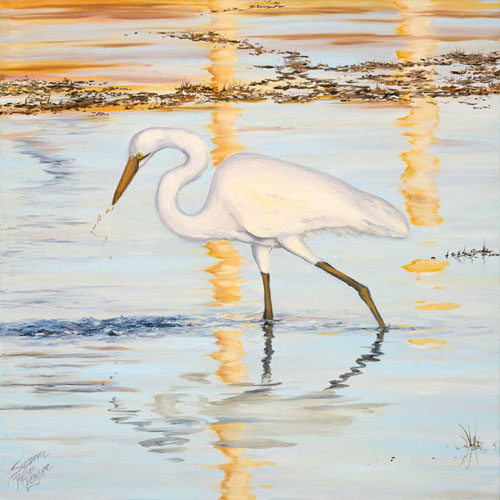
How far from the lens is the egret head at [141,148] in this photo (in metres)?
5.00

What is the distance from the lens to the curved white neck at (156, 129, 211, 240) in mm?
4926

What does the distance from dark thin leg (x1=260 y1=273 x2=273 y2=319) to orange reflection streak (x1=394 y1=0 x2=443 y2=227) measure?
0.76 m

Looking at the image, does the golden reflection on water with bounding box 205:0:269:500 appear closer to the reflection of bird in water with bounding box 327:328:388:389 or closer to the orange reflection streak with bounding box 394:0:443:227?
the reflection of bird in water with bounding box 327:328:388:389

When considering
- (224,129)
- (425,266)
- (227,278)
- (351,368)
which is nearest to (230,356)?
(351,368)

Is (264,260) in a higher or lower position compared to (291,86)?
lower

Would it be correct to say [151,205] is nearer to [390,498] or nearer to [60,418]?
[60,418]

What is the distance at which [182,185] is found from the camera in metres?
5.02

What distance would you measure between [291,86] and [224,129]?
1.01 meters

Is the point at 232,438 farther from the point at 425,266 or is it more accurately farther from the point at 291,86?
the point at 291,86

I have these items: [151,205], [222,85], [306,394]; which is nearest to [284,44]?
[222,85]

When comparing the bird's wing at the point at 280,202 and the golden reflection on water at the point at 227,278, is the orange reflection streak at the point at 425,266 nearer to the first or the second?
the bird's wing at the point at 280,202

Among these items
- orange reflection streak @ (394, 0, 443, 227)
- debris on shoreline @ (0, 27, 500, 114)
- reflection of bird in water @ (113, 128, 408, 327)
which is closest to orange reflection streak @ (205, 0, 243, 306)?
debris on shoreline @ (0, 27, 500, 114)
